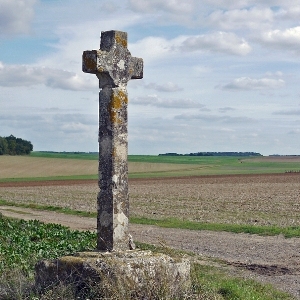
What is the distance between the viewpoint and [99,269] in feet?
26.5

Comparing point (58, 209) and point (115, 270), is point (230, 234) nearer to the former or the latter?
point (115, 270)

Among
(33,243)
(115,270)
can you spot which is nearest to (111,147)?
(115,270)

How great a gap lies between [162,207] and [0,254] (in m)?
21.5

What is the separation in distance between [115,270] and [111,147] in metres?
1.84

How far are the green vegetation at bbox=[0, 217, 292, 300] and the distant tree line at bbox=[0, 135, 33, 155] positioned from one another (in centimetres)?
11252

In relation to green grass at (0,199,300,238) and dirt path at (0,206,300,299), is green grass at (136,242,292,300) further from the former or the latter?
green grass at (0,199,300,238)

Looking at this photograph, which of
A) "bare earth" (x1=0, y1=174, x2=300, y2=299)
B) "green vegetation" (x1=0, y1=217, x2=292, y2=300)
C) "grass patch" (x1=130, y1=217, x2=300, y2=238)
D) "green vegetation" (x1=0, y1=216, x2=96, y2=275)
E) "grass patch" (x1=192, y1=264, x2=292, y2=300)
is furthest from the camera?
"grass patch" (x1=130, y1=217, x2=300, y2=238)

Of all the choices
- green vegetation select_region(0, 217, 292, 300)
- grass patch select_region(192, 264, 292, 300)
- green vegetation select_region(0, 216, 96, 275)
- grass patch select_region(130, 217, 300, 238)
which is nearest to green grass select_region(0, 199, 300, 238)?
grass patch select_region(130, 217, 300, 238)

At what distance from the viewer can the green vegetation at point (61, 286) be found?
7980 millimetres

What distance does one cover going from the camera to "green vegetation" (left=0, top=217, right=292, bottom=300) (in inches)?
314

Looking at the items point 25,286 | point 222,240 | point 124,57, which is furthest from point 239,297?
point 222,240

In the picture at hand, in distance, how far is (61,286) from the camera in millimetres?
8047

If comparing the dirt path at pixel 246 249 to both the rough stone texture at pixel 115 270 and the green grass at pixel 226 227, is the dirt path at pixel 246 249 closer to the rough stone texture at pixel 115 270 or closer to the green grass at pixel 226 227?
the green grass at pixel 226 227

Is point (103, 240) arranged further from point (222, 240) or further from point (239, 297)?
point (222, 240)
